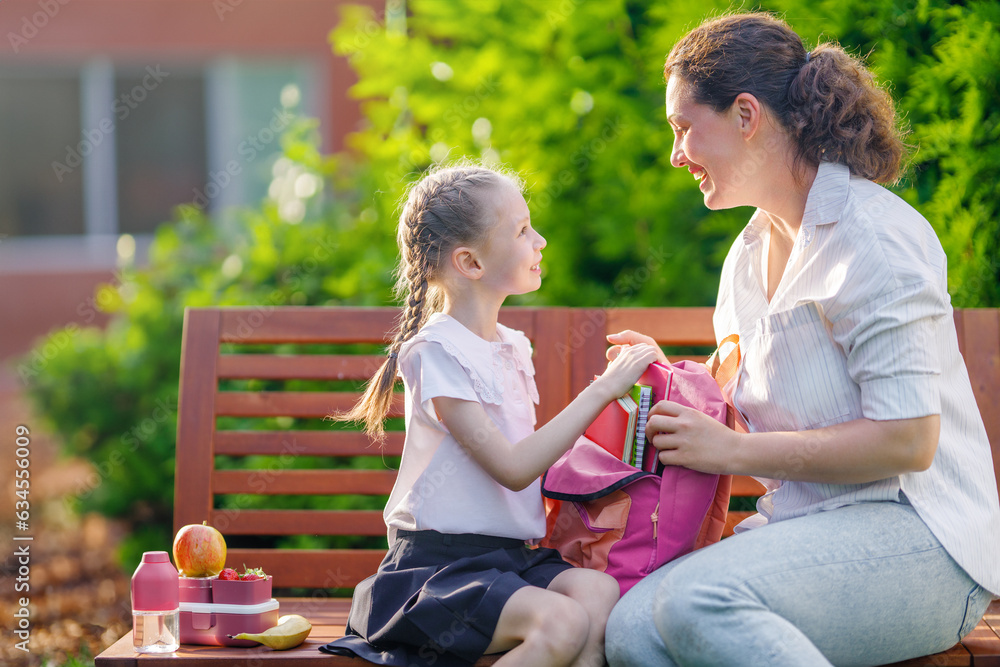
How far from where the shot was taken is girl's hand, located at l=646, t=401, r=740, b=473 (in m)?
2.09

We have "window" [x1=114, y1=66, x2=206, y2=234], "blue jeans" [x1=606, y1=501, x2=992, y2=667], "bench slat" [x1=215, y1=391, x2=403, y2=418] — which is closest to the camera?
"blue jeans" [x1=606, y1=501, x2=992, y2=667]

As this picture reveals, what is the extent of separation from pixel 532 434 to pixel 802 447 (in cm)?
60

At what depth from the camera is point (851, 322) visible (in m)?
1.99

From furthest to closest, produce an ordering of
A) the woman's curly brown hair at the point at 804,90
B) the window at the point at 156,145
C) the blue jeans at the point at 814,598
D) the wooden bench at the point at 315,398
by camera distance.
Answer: the window at the point at 156,145
the wooden bench at the point at 315,398
the woman's curly brown hair at the point at 804,90
the blue jeans at the point at 814,598

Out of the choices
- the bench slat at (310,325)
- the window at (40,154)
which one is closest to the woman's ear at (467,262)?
the bench slat at (310,325)

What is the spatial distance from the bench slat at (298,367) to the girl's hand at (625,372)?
0.86m

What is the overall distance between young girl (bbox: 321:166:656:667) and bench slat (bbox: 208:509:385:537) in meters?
0.39

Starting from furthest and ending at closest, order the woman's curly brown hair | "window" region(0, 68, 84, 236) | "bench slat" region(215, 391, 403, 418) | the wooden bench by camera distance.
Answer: "window" region(0, 68, 84, 236) < "bench slat" region(215, 391, 403, 418) < the wooden bench < the woman's curly brown hair

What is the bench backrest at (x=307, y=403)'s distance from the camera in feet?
9.00

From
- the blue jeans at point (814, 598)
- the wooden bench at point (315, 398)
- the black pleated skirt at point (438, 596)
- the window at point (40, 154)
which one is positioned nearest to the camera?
the blue jeans at point (814, 598)

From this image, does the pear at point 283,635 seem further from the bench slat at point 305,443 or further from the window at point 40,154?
the window at point 40,154

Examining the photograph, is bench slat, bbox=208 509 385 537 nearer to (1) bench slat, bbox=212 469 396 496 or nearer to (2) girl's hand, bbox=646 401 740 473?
(1) bench slat, bbox=212 469 396 496

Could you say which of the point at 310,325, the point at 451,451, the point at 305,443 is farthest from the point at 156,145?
the point at 451,451

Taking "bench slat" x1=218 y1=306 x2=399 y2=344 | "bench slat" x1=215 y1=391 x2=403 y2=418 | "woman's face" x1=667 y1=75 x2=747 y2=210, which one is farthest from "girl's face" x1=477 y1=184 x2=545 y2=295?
"bench slat" x1=215 y1=391 x2=403 y2=418
